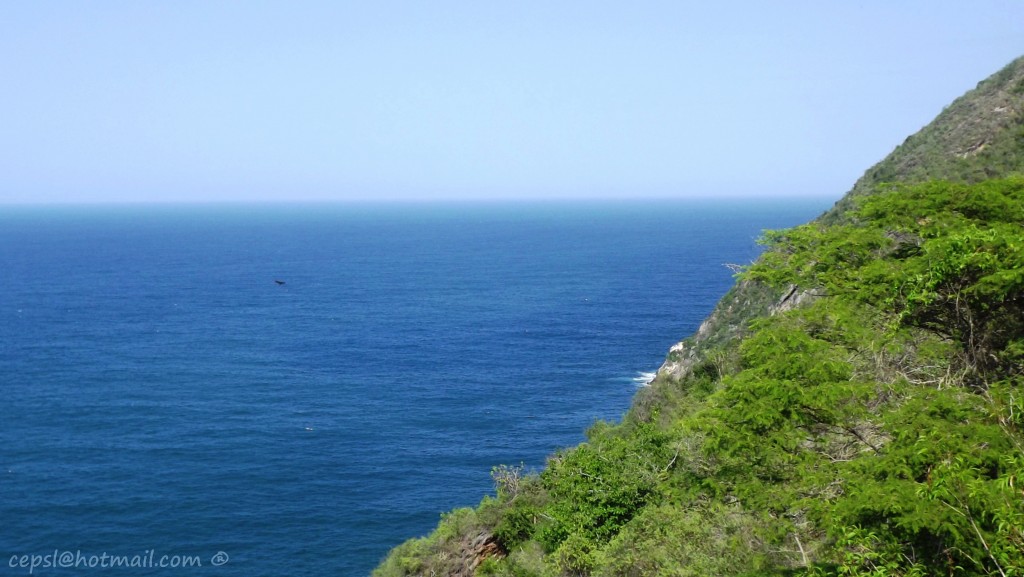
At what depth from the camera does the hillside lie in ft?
38.6

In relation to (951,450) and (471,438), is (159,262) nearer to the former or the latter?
(471,438)

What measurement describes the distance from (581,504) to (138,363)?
6528cm

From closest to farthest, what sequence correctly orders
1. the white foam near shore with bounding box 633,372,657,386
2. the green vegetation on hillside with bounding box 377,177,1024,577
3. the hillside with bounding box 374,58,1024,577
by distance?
the green vegetation on hillside with bounding box 377,177,1024,577 → the hillside with bounding box 374,58,1024,577 → the white foam near shore with bounding box 633,372,657,386

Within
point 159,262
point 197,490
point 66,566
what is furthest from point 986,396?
point 159,262

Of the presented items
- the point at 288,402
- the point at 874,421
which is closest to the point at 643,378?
the point at 288,402

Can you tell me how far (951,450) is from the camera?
488 inches

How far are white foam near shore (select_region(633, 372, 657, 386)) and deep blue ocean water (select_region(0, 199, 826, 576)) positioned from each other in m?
0.72

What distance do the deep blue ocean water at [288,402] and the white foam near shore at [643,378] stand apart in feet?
2.35

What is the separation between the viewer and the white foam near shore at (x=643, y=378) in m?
71.7

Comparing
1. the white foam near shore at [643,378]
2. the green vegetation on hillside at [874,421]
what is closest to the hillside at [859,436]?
the green vegetation on hillside at [874,421]

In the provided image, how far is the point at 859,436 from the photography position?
1446cm

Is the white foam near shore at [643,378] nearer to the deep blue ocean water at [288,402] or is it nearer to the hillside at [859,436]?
the deep blue ocean water at [288,402]

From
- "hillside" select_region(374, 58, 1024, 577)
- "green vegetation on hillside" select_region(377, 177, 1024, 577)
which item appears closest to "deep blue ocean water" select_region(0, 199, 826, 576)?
"hillside" select_region(374, 58, 1024, 577)

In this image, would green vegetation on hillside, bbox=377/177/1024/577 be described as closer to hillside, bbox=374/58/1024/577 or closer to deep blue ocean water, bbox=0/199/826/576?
hillside, bbox=374/58/1024/577
